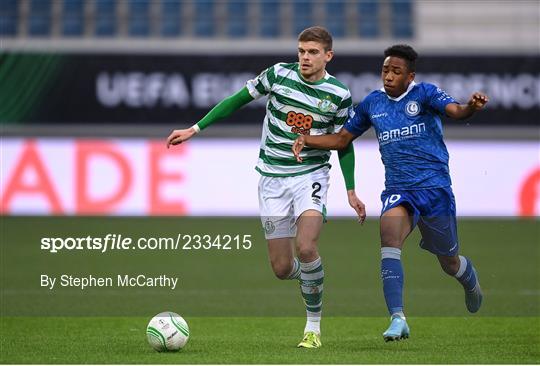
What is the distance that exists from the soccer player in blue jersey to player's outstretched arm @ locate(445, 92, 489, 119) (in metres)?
0.01

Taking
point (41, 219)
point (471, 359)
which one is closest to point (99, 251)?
point (41, 219)

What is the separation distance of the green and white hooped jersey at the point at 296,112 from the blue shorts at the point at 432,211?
1.87 ft

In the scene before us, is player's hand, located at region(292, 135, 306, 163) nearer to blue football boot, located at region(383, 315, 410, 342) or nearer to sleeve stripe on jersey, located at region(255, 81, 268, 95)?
sleeve stripe on jersey, located at region(255, 81, 268, 95)

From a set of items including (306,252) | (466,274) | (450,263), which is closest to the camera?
(306,252)

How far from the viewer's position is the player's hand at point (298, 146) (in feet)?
23.9

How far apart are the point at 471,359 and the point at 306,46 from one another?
220 centimetres

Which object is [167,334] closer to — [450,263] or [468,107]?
[450,263]

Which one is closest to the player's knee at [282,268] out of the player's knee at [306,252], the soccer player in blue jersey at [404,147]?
the player's knee at [306,252]

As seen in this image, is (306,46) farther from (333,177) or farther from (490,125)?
(490,125)

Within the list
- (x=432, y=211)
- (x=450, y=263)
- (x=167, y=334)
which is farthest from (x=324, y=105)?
(x=167, y=334)

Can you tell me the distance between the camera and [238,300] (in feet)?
33.8

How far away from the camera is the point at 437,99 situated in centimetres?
726

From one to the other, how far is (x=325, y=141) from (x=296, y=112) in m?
0.28

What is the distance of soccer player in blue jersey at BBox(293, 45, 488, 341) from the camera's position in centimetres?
722
